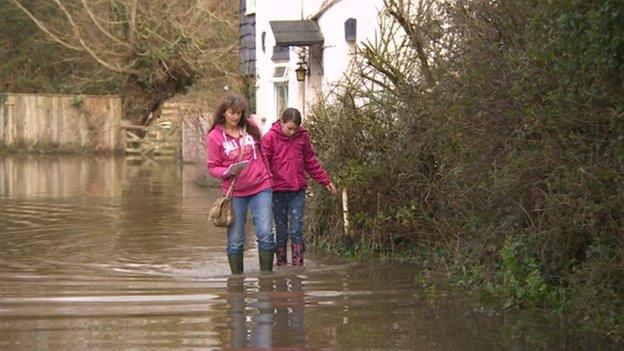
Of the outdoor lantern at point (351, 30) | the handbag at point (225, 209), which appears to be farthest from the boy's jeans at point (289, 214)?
the outdoor lantern at point (351, 30)

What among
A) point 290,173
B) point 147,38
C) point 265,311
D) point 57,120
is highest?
point 147,38

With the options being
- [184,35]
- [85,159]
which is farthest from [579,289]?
[85,159]

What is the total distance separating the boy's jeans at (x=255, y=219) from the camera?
1146cm

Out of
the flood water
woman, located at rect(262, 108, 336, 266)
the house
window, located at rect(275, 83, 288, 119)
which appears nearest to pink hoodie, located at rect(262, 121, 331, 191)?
woman, located at rect(262, 108, 336, 266)

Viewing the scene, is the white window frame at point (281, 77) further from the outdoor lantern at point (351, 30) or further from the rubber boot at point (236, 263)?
the rubber boot at point (236, 263)

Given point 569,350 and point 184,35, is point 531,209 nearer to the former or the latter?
point 569,350

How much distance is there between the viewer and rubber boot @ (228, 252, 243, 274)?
38.1 ft

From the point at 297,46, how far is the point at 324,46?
75 centimetres

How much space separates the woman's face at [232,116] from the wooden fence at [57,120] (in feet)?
105

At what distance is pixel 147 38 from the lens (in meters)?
38.8

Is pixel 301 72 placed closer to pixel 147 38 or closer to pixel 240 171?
pixel 240 171

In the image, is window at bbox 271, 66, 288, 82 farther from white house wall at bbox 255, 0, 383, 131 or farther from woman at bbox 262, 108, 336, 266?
woman at bbox 262, 108, 336, 266

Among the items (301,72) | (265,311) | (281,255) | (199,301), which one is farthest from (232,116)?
(301,72)

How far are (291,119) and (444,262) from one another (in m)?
2.00
